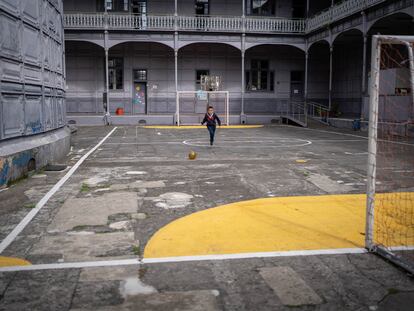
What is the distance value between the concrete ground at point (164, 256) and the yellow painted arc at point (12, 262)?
3cm

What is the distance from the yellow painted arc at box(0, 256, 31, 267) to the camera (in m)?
4.86

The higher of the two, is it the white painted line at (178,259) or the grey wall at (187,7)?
the grey wall at (187,7)

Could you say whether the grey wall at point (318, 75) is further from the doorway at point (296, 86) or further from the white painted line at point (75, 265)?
the white painted line at point (75, 265)

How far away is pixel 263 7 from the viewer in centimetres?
3441

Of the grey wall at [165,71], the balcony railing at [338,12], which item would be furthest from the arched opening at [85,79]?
the balcony railing at [338,12]

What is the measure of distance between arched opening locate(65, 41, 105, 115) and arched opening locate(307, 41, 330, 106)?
15.5 metres

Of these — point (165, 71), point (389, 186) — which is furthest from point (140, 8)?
Result: point (389, 186)

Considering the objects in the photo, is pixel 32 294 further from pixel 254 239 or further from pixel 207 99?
pixel 207 99

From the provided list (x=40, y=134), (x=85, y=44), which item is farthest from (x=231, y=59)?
(x=40, y=134)

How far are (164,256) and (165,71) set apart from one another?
2905 cm

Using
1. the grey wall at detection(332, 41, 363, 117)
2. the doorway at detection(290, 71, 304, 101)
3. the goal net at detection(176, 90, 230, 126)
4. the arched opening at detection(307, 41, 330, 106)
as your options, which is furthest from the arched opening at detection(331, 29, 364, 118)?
the goal net at detection(176, 90, 230, 126)

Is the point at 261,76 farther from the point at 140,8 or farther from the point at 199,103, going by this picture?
the point at 140,8

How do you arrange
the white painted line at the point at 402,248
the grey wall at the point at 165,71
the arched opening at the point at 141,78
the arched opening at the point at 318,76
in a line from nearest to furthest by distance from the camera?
the white painted line at the point at 402,248 < the grey wall at the point at 165,71 < the arched opening at the point at 141,78 < the arched opening at the point at 318,76

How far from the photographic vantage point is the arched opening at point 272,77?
34312mm
